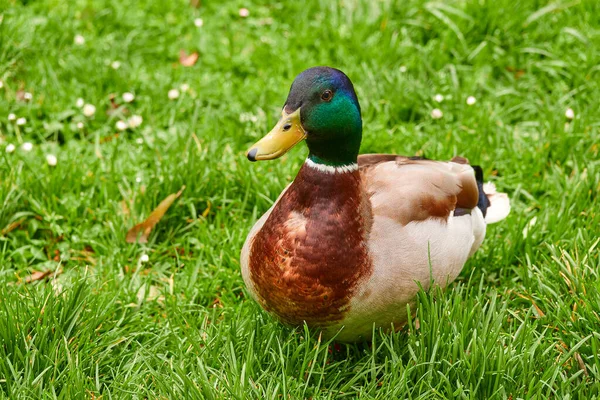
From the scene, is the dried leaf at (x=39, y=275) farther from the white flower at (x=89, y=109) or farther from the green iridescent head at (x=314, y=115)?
the green iridescent head at (x=314, y=115)

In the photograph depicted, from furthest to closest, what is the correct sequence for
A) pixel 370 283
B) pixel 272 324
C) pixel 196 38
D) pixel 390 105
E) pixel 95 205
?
pixel 196 38 → pixel 390 105 → pixel 95 205 → pixel 272 324 → pixel 370 283

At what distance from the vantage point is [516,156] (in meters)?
4.05

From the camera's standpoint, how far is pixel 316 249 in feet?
8.69

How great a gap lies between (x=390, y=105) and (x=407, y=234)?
1.68 meters

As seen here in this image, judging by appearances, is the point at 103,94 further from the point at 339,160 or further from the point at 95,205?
the point at 339,160

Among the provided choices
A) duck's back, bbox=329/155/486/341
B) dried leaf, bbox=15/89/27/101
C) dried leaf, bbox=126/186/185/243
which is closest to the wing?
duck's back, bbox=329/155/486/341

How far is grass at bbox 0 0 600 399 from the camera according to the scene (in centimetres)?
268

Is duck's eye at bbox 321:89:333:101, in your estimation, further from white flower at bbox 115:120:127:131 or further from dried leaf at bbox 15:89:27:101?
dried leaf at bbox 15:89:27:101

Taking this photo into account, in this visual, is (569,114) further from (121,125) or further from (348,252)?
(121,125)

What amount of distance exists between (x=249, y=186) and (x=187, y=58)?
1.47 meters

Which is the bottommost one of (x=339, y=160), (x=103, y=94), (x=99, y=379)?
(x=99, y=379)

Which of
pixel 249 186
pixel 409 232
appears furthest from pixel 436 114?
pixel 409 232

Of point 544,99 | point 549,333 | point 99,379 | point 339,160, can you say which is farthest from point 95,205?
point 544,99

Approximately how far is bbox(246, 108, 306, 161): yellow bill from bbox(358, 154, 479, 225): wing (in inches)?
17.7
